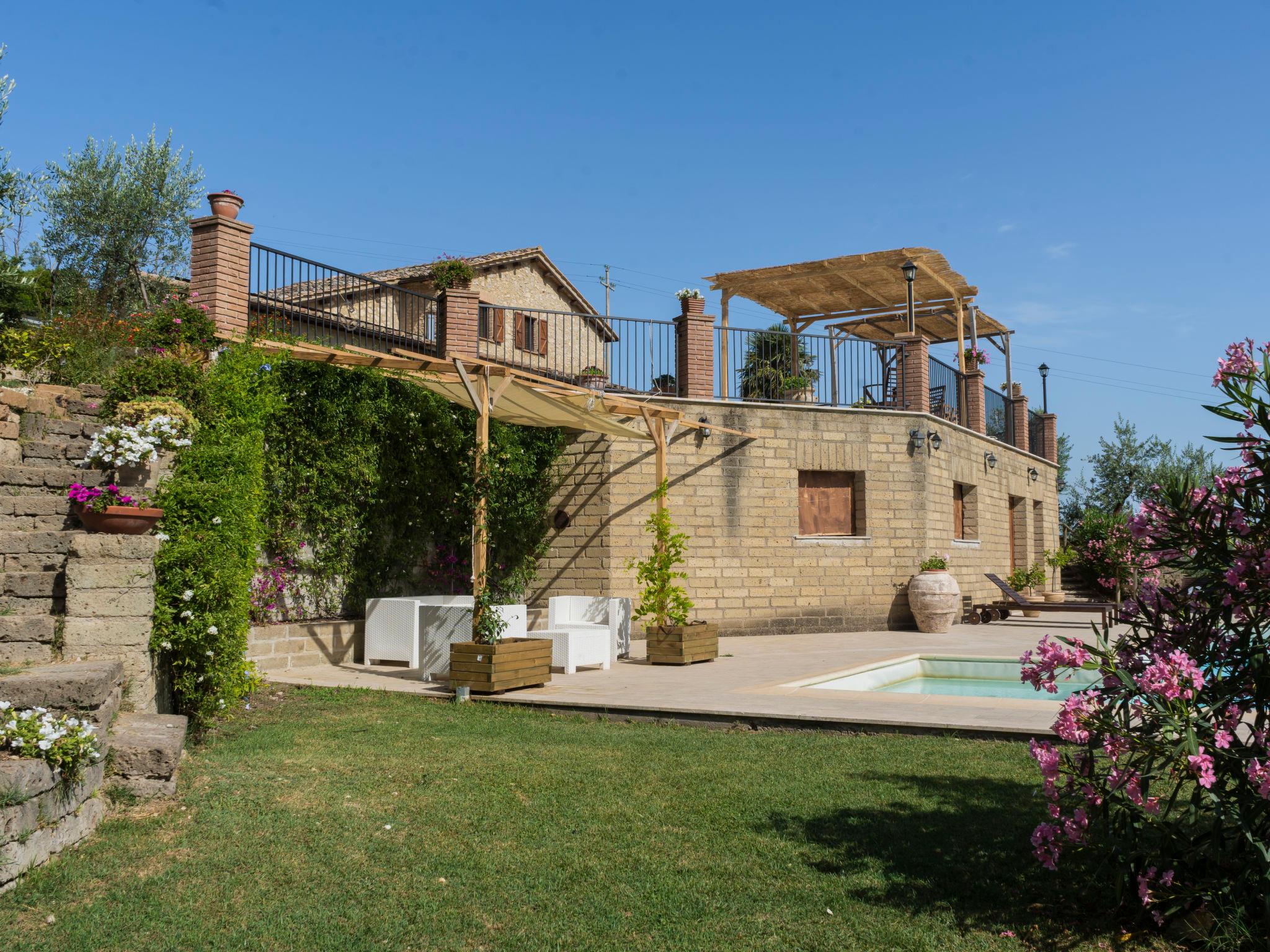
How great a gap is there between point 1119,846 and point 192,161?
2223 centimetres

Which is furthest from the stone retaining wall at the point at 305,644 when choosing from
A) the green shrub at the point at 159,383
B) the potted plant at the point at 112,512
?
the potted plant at the point at 112,512

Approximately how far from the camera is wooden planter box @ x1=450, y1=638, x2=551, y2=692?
7648 mm

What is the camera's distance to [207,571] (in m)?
5.46

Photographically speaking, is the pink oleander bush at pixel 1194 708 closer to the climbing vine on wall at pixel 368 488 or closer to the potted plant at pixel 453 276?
the climbing vine on wall at pixel 368 488

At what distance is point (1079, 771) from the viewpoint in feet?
10.3

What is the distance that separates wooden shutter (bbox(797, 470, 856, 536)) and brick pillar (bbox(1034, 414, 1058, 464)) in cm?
968

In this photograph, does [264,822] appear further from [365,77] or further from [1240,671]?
[365,77]

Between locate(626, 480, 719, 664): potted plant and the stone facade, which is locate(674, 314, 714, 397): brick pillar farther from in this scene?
locate(626, 480, 719, 664): potted plant

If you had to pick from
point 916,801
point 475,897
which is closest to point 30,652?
point 475,897

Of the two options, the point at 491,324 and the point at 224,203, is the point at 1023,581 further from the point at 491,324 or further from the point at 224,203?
the point at 224,203

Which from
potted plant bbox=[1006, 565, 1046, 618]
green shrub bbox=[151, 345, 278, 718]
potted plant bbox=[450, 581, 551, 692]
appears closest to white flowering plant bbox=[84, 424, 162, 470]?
green shrub bbox=[151, 345, 278, 718]

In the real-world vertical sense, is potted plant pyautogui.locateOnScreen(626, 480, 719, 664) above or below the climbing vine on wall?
below

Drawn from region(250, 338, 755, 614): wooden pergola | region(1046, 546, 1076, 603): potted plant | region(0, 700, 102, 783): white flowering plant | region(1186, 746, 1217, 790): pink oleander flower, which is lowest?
region(0, 700, 102, 783): white flowering plant

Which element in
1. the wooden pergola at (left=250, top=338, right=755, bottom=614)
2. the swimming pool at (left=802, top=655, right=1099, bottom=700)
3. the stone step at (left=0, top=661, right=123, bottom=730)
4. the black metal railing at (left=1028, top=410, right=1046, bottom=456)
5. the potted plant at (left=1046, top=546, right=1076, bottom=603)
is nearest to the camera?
the stone step at (left=0, top=661, right=123, bottom=730)
